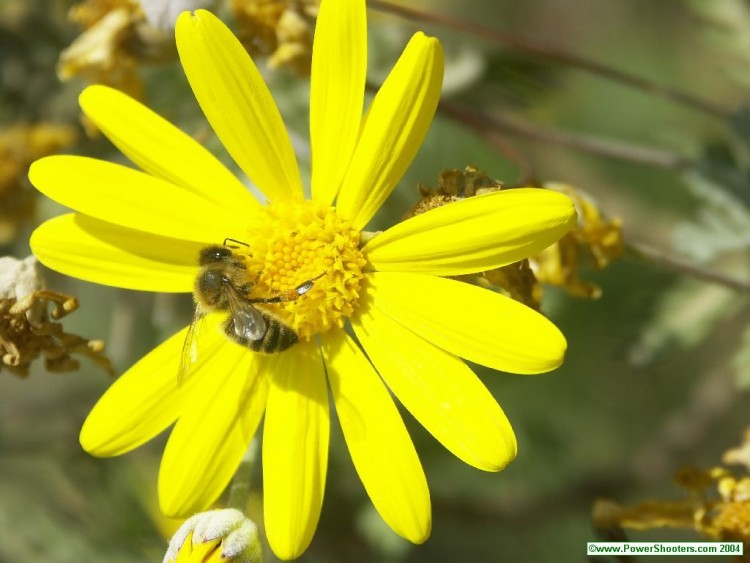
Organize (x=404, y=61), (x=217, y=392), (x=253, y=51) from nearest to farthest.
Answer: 1. (x=404, y=61)
2. (x=217, y=392)
3. (x=253, y=51)

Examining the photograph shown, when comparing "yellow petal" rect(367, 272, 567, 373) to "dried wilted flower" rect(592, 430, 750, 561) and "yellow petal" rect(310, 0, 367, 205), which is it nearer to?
"yellow petal" rect(310, 0, 367, 205)

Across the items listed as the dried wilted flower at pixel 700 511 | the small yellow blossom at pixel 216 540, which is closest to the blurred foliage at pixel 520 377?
the dried wilted flower at pixel 700 511

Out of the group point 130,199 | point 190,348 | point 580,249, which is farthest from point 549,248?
point 130,199

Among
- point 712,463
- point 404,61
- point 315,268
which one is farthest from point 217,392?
point 712,463

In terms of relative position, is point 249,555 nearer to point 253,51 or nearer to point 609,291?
point 253,51

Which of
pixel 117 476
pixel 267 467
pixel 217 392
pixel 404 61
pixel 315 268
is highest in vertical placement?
pixel 404 61

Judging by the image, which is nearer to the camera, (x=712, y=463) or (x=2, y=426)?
(x=2, y=426)
